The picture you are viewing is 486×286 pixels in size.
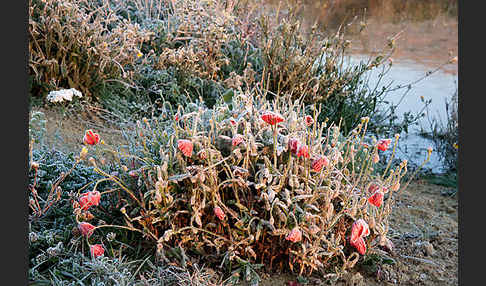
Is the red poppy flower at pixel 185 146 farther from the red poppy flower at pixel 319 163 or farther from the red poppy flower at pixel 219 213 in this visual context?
the red poppy flower at pixel 319 163

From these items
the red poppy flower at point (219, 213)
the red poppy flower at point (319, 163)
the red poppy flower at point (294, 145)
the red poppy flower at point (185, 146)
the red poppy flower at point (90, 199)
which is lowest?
the red poppy flower at point (219, 213)

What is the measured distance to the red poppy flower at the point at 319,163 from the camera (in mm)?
2074

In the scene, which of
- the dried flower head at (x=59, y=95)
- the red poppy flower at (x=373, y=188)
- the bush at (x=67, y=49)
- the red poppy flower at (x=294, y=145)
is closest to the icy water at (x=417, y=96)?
the red poppy flower at (x=373, y=188)

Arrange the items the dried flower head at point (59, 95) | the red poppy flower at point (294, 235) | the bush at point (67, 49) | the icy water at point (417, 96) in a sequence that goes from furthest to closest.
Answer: the icy water at point (417, 96) → the bush at point (67, 49) → the dried flower head at point (59, 95) → the red poppy flower at point (294, 235)

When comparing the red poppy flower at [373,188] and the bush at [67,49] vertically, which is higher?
the bush at [67,49]

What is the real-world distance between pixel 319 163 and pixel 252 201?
14.0 inches

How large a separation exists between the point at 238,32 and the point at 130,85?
5.32 ft

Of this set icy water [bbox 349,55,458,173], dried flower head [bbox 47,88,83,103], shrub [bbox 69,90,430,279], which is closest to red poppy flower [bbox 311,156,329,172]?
shrub [bbox 69,90,430,279]

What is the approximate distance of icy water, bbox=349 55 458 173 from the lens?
4.25 metres

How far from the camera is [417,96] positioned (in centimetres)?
564

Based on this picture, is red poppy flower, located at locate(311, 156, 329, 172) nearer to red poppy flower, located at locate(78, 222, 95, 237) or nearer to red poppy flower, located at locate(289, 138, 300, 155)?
red poppy flower, located at locate(289, 138, 300, 155)

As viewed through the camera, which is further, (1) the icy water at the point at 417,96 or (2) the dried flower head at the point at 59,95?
(1) the icy water at the point at 417,96

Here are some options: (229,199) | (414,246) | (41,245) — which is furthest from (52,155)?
(414,246)

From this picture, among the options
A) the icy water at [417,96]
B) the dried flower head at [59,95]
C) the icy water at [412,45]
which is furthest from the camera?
the icy water at [412,45]
